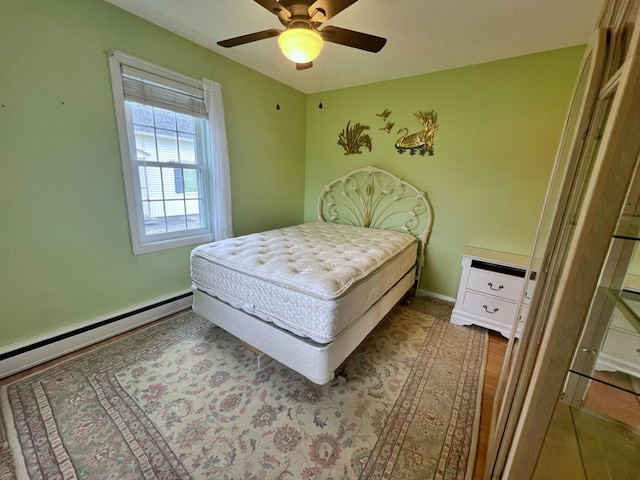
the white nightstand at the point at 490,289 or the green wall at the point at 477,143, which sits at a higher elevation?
the green wall at the point at 477,143

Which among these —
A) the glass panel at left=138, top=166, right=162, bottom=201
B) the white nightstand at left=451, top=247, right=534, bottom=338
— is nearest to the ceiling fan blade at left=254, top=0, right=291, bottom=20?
the glass panel at left=138, top=166, right=162, bottom=201

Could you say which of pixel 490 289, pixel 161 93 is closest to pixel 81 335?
pixel 161 93

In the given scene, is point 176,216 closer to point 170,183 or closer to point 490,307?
point 170,183

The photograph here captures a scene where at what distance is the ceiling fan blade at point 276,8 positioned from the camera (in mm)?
1301

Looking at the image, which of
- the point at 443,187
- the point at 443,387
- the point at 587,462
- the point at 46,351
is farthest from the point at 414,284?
the point at 46,351

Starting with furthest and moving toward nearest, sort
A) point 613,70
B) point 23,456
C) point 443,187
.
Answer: point 443,187 < point 23,456 < point 613,70

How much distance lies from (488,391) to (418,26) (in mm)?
2691

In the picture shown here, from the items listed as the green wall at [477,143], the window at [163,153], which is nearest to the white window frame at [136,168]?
the window at [163,153]

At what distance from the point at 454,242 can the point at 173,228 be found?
3017 mm

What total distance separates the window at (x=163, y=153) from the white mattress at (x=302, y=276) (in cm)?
69

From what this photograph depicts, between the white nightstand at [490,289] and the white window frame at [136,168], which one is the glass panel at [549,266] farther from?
the white window frame at [136,168]

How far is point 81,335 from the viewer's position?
6.40ft

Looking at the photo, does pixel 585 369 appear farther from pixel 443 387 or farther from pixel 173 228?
pixel 173 228

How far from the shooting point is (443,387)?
1715 mm
